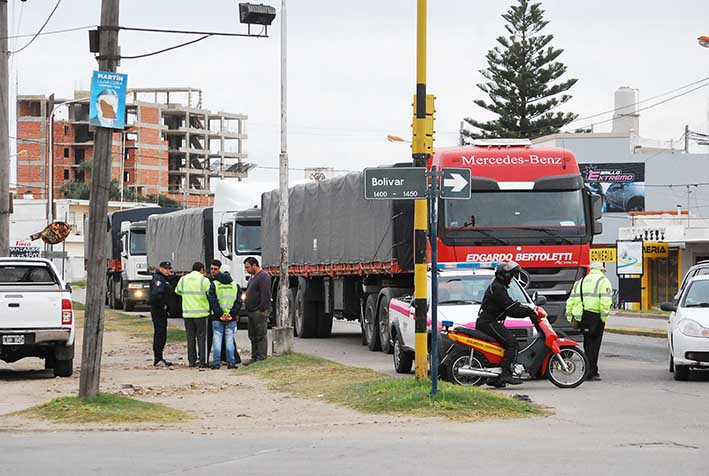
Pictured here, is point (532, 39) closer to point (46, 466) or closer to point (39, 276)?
point (39, 276)

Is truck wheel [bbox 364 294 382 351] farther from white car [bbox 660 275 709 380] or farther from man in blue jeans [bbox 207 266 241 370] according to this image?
white car [bbox 660 275 709 380]

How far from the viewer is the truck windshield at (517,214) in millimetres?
23406

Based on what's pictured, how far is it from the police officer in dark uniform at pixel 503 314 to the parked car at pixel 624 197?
66.6 meters

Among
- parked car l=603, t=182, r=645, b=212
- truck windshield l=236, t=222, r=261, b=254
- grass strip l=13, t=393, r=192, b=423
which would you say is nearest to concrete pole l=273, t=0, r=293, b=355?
grass strip l=13, t=393, r=192, b=423

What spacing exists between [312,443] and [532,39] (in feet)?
230

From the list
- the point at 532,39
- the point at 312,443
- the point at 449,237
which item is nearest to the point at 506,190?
the point at 449,237

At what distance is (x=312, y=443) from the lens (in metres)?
12.5

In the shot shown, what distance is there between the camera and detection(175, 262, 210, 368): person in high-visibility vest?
22.8 metres

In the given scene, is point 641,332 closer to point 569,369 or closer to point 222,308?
point 222,308

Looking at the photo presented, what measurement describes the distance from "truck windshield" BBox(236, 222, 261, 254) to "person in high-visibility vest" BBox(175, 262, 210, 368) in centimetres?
1286

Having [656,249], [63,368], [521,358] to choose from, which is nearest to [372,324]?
[63,368]

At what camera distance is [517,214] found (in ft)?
77.5

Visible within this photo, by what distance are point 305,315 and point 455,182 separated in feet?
57.5

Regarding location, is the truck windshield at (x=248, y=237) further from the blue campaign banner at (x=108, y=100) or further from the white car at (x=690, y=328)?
the blue campaign banner at (x=108, y=100)
